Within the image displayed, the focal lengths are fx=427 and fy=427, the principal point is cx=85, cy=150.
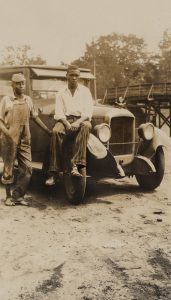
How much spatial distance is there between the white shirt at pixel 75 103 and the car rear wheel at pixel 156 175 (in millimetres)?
1543

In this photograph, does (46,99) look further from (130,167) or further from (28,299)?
(28,299)

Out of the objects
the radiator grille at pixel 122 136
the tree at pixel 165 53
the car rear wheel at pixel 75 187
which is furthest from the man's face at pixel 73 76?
the tree at pixel 165 53

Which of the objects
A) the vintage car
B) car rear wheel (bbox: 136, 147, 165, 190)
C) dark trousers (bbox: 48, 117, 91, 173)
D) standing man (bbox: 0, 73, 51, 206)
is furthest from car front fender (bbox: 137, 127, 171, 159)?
standing man (bbox: 0, 73, 51, 206)

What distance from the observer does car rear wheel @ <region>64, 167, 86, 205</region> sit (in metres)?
6.05

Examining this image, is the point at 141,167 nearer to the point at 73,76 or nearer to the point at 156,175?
the point at 156,175

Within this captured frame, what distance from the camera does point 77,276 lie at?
3.56 m

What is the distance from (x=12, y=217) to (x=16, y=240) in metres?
0.97

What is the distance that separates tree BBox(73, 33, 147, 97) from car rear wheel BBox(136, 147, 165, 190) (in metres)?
58.6

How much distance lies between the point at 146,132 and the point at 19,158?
2287mm

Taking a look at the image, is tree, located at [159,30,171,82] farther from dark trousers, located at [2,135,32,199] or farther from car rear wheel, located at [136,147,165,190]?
dark trousers, located at [2,135,32,199]

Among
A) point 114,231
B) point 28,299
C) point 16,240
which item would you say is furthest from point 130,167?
point 28,299

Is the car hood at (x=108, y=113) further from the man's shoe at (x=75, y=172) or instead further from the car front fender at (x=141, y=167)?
the man's shoe at (x=75, y=172)

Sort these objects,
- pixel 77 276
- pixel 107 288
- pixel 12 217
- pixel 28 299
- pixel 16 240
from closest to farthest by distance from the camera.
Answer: pixel 28 299 < pixel 107 288 < pixel 77 276 < pixel 16 240 < pixel 12 217

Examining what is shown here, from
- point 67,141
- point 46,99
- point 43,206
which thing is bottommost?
point 43,206
